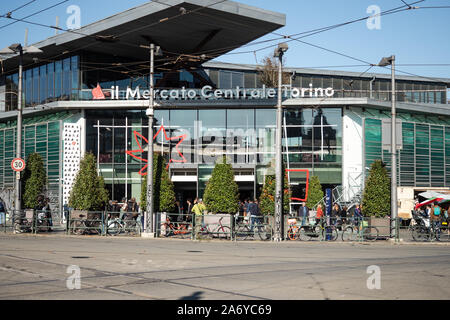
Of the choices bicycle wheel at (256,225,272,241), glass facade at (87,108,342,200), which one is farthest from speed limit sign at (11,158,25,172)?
glass facade at (87,108,342,200)

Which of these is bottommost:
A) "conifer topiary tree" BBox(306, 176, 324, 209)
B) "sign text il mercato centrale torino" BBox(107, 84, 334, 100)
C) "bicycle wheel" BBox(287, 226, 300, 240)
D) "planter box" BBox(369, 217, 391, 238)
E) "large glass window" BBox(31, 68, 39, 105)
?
"bicycle wheel" BBox(287, 226, 300, 240)

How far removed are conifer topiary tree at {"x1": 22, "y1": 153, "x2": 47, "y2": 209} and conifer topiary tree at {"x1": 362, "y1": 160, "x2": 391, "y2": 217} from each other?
51.2ft

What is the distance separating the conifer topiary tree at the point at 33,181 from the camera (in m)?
27.9

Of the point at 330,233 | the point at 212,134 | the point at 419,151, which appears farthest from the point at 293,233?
the point at 419,151

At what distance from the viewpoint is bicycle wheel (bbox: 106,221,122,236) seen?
25375 mm

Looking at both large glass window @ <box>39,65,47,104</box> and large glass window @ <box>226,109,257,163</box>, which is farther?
large glass window @ <box>39,65,47,104</box>

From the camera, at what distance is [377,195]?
2544 centimetres

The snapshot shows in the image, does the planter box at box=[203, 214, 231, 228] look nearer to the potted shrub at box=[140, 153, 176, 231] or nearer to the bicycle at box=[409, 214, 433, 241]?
the potted shrub at box=[140, 153, 176, 231]

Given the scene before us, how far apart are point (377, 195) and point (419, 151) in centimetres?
1691

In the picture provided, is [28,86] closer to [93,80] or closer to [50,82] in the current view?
[50,82]

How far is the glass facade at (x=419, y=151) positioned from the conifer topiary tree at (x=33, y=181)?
69.8ft

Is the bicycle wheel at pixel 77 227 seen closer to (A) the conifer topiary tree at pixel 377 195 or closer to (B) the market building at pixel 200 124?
(A) the conifer topiary tree at pixel 377 195

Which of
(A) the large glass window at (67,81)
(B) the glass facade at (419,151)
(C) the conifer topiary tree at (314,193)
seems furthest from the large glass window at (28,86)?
(B) the glass facade at (419,151)
